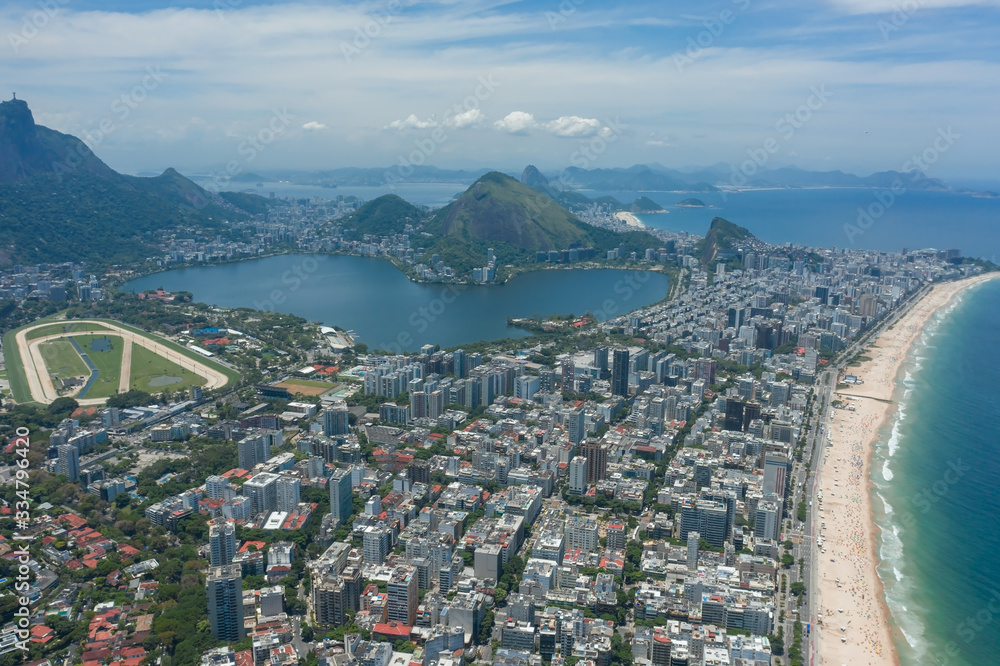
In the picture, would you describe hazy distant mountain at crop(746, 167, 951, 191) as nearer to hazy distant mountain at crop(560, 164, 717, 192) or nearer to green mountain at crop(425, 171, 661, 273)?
hazy distant mountain at crop(560, 164, 717, 192)

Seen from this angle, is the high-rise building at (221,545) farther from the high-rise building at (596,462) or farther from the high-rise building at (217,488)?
the high-rise building at (596,462)

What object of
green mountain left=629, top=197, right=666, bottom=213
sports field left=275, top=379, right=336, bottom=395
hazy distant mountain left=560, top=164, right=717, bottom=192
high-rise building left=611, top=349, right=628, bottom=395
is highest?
hazy distant mountain left=560, top=164, right=717, bottom=192

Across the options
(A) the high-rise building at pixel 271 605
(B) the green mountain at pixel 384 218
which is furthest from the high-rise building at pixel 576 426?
(B) the green mountain at pixel 384 218

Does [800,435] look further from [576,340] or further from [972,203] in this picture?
[972,203]

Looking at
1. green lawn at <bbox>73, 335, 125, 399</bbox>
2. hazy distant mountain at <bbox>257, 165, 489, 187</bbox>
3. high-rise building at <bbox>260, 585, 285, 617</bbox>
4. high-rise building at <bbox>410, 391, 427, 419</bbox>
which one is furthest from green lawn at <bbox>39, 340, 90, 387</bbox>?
hazy distant mountain at <bbox>257, 165, 489, 187</bbox>

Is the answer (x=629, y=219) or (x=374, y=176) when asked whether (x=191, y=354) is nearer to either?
(x=629, y=219)

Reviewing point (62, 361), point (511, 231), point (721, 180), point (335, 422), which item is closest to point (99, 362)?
point (62, 361)
